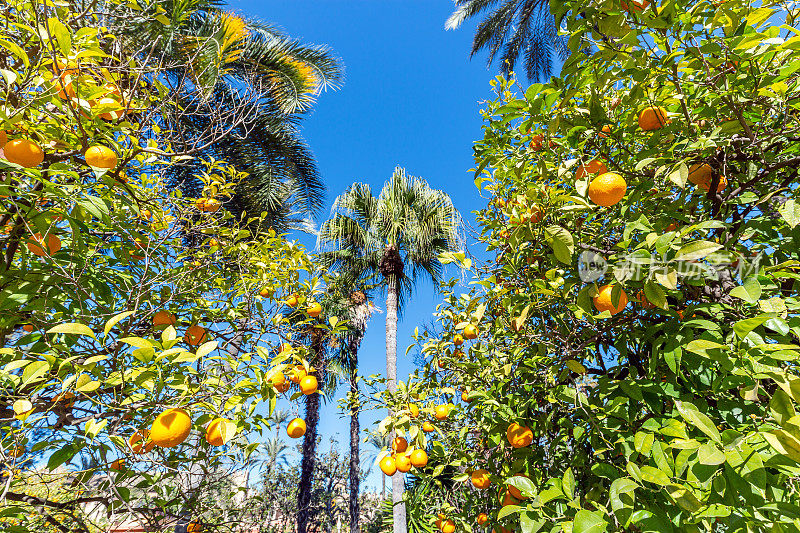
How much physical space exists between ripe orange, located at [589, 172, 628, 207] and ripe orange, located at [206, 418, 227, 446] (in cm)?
131

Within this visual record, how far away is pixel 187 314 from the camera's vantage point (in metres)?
2.07

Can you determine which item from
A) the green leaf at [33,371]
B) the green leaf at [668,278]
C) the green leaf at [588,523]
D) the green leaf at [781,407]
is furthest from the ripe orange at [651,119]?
the green leaf at [33,371]

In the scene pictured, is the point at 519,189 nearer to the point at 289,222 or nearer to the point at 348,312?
the point at 289,222

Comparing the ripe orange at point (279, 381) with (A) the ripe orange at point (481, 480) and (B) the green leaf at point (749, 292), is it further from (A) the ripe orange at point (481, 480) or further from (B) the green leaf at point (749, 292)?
(B) the green leaf at point (749, 292)

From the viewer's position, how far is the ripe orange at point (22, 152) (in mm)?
1119

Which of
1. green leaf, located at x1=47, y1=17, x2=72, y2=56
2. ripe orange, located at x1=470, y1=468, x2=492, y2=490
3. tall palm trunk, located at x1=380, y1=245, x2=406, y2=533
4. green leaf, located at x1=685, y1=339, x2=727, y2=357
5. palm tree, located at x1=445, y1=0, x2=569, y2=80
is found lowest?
ripe orange, located at x1=470, y1=468, x2=492, y2=490

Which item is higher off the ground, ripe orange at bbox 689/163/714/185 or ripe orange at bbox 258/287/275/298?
ripe orange at bbox 258/287/275/298

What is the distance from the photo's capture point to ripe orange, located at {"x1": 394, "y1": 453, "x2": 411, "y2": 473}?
1830mm

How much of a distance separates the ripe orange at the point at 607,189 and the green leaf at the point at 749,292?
0.38 m

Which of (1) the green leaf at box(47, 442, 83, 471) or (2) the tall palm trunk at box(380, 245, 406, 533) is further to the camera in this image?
(2) the tall palm trunk at box(380, 245, 406, 533)

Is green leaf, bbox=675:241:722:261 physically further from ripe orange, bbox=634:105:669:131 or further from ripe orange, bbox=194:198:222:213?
ripe orange, bbox=194:198:222:213

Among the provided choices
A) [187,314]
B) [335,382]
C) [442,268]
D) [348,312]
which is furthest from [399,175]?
[187,314]

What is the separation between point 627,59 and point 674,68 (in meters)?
0.16

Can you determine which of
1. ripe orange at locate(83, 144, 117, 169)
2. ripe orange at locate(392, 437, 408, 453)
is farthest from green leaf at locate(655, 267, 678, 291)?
ripe orange at locate(83, 144, 117, 169)
